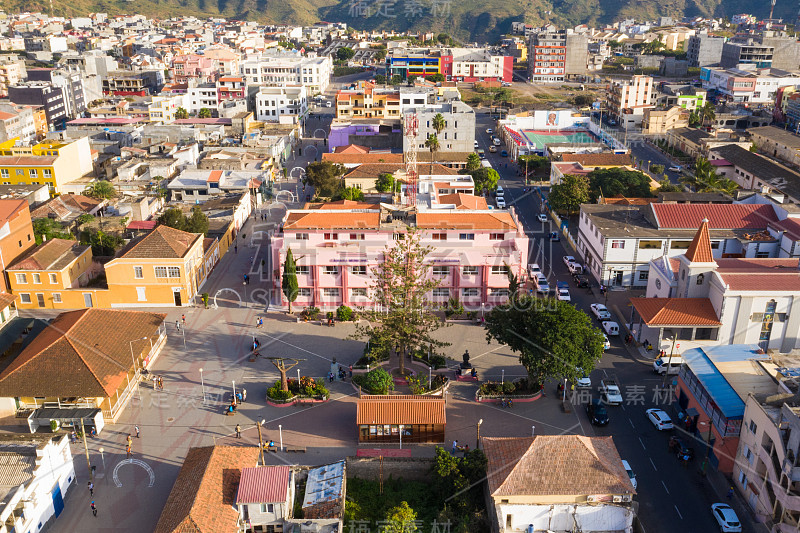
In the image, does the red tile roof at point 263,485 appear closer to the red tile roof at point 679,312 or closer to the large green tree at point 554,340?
the large green tree at point 554,340

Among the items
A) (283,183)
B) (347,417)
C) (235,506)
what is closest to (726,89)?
(283,183)

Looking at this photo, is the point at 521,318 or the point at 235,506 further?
the point at 521,318

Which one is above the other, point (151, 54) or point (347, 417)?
point (151, 54)

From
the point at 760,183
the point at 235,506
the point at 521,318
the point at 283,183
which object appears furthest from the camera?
the point at 283,183

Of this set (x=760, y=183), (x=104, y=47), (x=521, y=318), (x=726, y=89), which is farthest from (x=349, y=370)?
(x=104, y=47)

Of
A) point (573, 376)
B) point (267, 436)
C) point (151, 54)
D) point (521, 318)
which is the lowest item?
point (267, 436)

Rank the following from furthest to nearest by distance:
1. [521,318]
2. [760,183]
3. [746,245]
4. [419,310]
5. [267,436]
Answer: [760,183]
[746,245]
[419,310]
[521,318]
[267,436]

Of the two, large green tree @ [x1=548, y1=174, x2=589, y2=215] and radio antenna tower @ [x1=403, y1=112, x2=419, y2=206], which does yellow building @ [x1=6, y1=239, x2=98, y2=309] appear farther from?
large green tree @ [x1=548, y1=174, x2=589, y2=215]

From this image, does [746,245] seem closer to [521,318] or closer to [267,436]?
[521,318]
